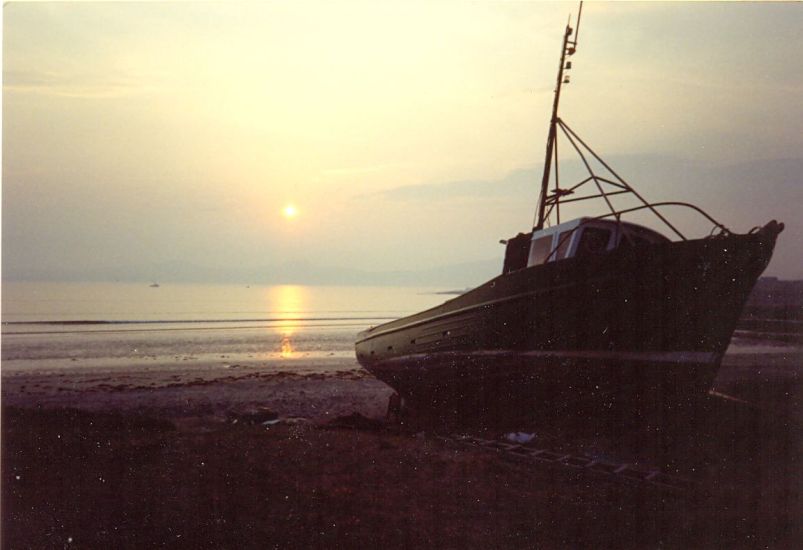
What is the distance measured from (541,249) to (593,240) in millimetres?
1138

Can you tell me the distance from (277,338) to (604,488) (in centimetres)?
3585

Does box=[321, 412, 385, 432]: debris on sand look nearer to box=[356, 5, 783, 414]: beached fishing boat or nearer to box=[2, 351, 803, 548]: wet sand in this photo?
box=[2, 351, 803, 548]: wet sand

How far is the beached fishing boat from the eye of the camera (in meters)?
9.30

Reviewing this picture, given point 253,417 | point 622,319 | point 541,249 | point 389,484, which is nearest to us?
point 389,484

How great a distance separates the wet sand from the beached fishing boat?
815mm

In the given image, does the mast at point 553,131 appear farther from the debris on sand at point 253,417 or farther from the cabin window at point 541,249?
the debris on sand at point 253,417

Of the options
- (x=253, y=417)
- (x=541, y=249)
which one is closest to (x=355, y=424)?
(x=253, y=417)

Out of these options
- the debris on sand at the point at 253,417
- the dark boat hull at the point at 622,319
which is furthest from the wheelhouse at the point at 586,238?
the debris on sand at the point at 253,417

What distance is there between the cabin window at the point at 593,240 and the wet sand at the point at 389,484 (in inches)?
117

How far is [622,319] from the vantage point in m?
9.56

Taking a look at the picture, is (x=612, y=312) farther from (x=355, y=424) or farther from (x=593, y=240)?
(x=355, y=424)

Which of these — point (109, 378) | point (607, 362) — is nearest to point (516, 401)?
point (607, 362)

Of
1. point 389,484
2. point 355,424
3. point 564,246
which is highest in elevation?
point 564,246

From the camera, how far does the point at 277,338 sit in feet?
136
